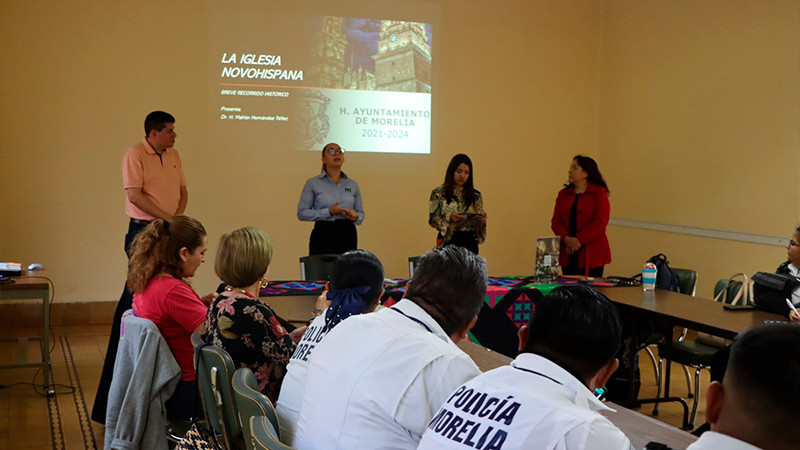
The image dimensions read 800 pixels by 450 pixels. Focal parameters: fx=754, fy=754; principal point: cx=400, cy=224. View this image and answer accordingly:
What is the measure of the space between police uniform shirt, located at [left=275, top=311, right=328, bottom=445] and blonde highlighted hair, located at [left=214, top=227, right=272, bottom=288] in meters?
0.61

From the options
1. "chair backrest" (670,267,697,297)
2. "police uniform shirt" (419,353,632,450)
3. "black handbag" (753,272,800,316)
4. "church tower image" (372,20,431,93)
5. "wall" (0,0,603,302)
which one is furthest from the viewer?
"church tower image" (372,20,431,93)

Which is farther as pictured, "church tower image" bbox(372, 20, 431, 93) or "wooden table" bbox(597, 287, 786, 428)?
"church tower image" bbox(372, 20, 431, 93)

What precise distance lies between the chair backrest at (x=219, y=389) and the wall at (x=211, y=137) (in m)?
5.01

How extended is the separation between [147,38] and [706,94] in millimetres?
5103

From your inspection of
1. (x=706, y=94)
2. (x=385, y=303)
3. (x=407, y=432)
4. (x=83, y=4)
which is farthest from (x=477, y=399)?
(x=83, y=4)

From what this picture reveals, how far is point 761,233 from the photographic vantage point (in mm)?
6094

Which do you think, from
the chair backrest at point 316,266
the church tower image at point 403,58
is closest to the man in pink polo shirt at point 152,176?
the chair backrest at point 316,266

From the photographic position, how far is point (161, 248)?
3.05 metres

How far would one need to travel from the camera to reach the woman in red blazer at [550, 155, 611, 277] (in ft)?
19.5

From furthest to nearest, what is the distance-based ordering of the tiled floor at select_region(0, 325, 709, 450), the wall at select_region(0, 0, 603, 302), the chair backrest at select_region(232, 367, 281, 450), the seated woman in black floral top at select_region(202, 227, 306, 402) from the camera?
the wall at select_region(0, 0, 603, 302) < the tiled floor at select_region(0, 325, 709, 450) < the seated woman in black floral top at select_region(202, 227, 306, 402) < the chair backrest at select_region(232, 367, 281, 450)

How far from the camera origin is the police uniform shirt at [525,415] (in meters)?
1.24

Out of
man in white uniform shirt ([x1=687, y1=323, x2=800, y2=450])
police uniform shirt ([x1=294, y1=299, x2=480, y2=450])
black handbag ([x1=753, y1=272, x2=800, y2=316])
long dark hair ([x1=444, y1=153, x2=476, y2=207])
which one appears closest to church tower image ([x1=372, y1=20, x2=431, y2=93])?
long dark hair ([x1=444, y1=153, x2=476, y2=207])

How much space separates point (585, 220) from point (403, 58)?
2724 mm

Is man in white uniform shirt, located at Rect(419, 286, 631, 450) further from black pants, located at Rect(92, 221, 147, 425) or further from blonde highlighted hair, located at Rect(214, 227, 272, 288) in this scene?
black pants, located at Rect(92, 221, 147, 425)
